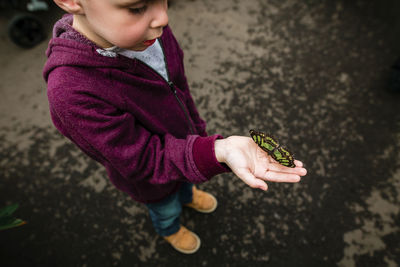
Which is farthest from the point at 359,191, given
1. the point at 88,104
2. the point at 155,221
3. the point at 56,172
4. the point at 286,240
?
the point at 56,172

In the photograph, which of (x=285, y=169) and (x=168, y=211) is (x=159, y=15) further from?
(x=168, y=211)

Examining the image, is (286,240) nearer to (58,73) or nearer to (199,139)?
(199,139)

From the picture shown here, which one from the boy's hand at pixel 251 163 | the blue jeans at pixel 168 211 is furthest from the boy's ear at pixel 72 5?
the blue jeans at pixel 168 211

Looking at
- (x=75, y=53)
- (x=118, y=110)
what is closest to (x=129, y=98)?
(x=118, y=110)

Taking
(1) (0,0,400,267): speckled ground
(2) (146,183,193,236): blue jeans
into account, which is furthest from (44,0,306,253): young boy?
(1) (0,0,400,267): speckled ground

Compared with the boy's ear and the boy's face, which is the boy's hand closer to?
the boy's face

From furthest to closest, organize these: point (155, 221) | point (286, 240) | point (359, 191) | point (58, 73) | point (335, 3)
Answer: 1. point (335, 3)
2. point (359, 191)
3. point (286, 240)
4. point (155, 221)
5. point (58, 73)
